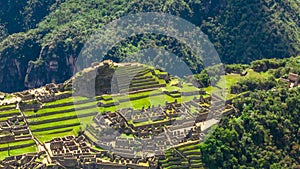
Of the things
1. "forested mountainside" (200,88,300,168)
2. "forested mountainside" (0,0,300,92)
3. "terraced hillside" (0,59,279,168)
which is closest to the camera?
"forested mountainside" (200,88,300,168)

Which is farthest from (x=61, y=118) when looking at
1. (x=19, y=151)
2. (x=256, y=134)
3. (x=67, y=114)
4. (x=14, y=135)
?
(x=256, y=134)

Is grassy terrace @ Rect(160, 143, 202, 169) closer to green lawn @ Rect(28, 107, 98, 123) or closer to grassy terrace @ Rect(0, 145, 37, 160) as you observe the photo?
grassy terrace @ Rect(0, 145, 37, 160)

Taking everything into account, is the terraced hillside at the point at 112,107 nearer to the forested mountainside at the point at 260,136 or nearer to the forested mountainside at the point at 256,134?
the forested mountainside at the point at 256,134

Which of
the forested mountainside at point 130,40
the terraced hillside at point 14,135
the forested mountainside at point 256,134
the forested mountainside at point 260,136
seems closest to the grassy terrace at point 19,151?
the terraced hillside at point 14,135

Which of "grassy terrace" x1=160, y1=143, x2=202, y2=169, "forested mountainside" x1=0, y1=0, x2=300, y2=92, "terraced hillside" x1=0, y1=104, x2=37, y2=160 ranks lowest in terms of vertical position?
"grassy terrace" x1=160, y1=143, x2=202, y2=169

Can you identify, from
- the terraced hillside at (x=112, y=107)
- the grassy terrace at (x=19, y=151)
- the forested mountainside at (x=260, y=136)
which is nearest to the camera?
the grassy terrace at (x=19, y=151)

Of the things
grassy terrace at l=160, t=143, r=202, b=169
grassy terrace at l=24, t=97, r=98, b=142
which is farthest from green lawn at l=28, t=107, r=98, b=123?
grassy terrace at l=160, t=143, r=202, b=169

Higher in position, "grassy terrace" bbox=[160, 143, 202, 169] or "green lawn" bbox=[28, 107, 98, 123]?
"green lawn" bbox=[28, 107, 98, 123]

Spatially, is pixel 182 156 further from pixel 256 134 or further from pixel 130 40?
pixel 130 40

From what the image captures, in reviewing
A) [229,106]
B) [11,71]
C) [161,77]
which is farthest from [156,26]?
[229,106]

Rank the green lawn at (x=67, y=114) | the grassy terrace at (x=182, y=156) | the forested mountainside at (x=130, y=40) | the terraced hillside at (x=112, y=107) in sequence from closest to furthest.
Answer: the grassy terrace at (x=182, y=156) < the terraced hillside at (x=112, y=107) < the green lawn at (x=67, y=114) < the forested mountainside at (x=130, y=40)
